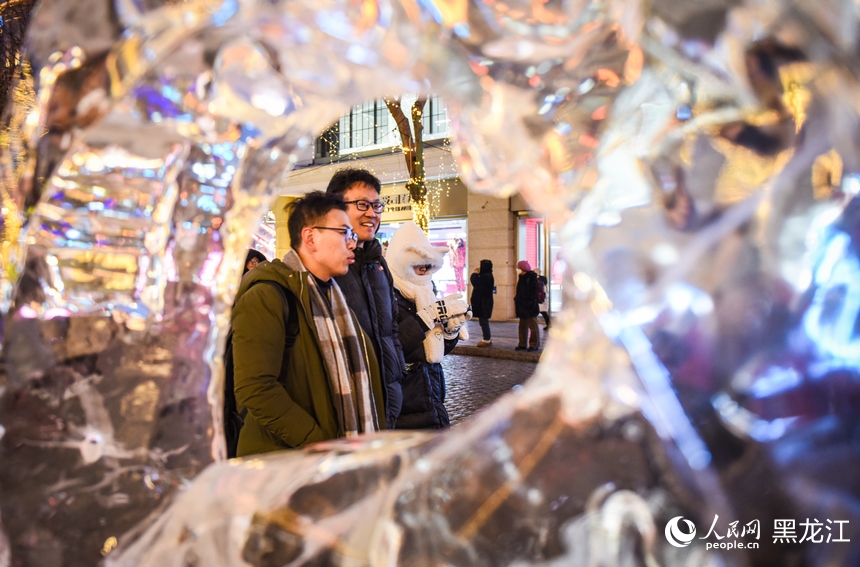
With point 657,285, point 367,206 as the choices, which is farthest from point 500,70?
point 367,206

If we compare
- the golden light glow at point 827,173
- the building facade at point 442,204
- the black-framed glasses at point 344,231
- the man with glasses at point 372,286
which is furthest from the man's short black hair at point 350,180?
the building facade at point 442,204

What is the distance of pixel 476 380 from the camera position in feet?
24.2

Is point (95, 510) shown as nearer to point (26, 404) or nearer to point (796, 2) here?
point (26, 404)

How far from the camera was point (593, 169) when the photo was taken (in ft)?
1.61

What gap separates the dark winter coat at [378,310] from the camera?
251cm

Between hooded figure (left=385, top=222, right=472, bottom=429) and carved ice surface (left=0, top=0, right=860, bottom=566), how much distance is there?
80.9 inches

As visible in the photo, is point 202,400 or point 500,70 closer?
point 500,70

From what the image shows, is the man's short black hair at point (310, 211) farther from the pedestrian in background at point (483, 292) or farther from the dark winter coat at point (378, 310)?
the pedestrian in background at point (483, 292)

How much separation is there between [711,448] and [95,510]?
702 millimetres

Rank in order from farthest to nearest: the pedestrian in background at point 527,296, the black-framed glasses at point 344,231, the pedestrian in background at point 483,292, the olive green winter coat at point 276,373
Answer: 1. the pedestrian in background at point 483,292
2. the pedestrian in background at point 527,296
3. the black-framed glasses at point 344,231
4. the olive green winter coat at point 276,373

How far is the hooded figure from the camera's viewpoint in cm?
280

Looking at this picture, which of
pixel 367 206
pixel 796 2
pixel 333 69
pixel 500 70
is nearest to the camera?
pixel 796 2

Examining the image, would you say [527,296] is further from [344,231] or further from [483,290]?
[344,231]

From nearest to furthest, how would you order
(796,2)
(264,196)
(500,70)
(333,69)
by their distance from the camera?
(796,2) < (500,70) < (333,69) < (264,196)
